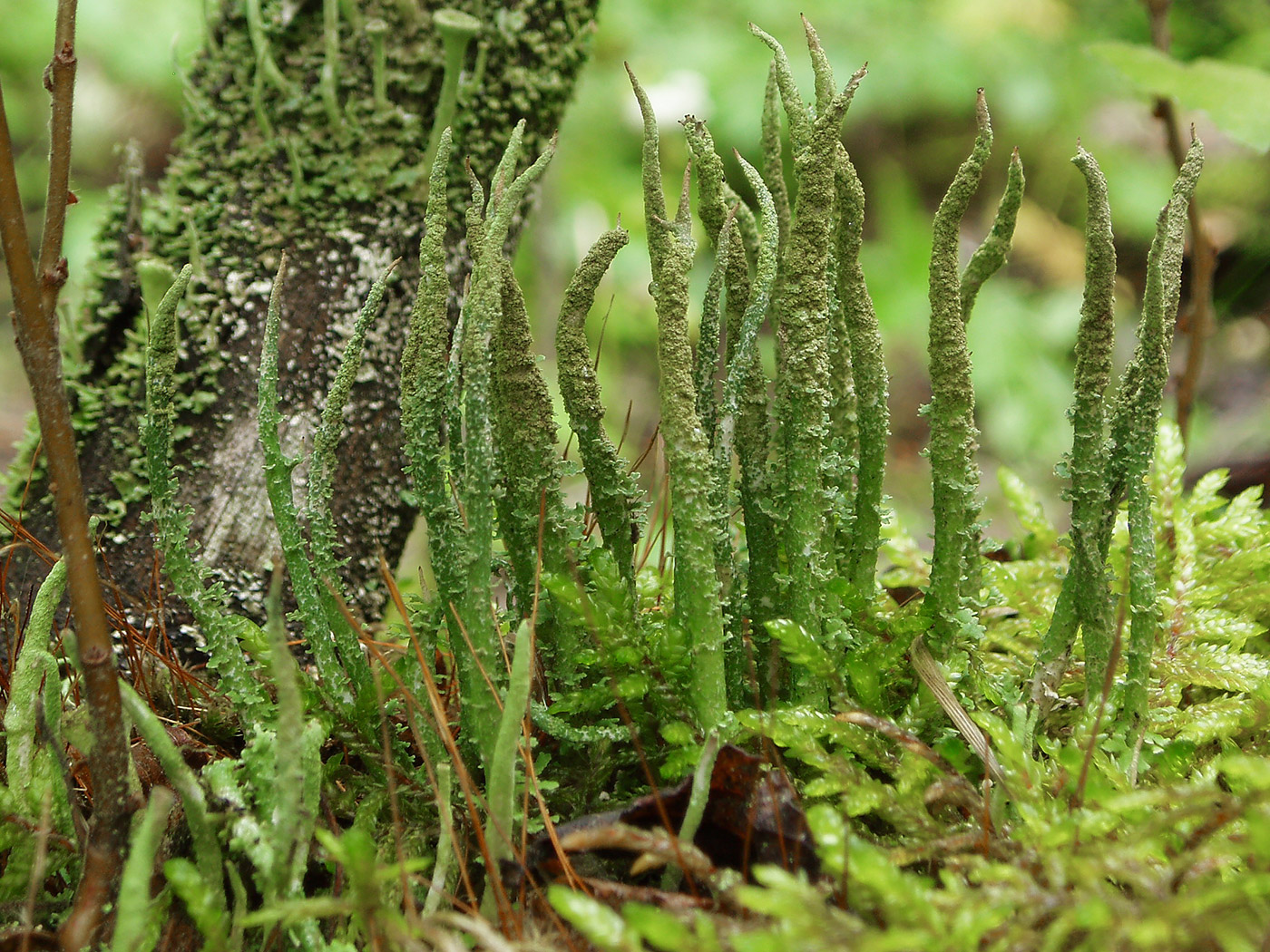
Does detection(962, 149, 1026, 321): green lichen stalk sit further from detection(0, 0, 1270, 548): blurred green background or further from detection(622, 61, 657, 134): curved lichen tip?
detection(0, 0, 1270, 548): blurred green background

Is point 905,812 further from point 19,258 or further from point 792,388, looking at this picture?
point 19,258

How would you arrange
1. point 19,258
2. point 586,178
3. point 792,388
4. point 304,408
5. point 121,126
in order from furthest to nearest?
point 121,126
point 586,178
point 304,408
point 792,388
point 19,258

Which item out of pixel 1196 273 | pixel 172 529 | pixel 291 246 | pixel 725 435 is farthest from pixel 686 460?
pixel 1196 273

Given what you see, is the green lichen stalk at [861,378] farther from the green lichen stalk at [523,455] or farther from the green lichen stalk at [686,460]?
the green lichen stalk at [523,455]

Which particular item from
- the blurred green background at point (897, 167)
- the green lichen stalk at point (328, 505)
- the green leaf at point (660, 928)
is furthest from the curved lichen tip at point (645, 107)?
the blurred green background at point (897, 167)

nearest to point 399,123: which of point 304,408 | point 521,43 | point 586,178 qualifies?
point 521,43

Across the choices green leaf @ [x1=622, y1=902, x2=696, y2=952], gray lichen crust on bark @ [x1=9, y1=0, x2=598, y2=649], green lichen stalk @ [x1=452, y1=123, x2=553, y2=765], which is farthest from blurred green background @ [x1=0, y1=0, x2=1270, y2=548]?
green leaf @ [x1=622, y1=902, x2=696, y2=952]
